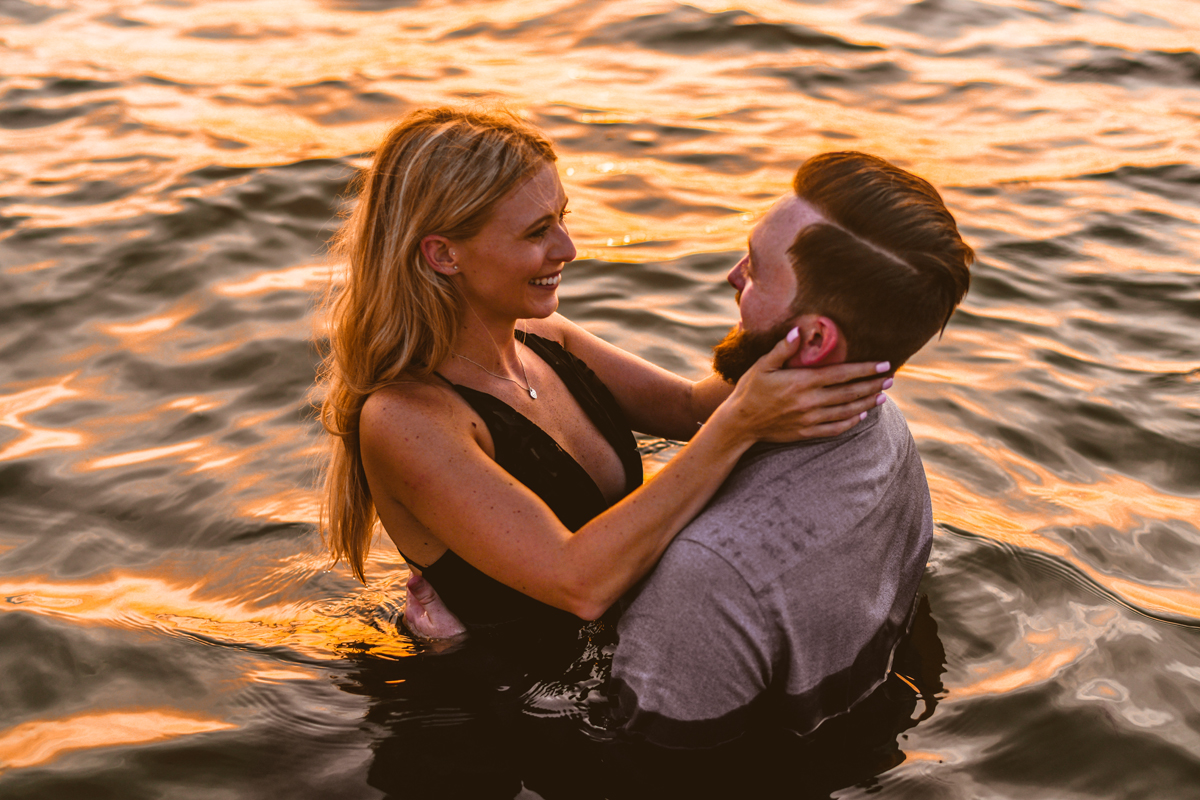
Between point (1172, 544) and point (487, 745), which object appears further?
point (1172, 544)

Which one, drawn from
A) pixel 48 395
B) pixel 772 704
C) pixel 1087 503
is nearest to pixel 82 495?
pixel 48 395

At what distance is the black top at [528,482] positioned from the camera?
366 centimetres

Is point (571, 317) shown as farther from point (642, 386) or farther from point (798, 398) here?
point (798, 398)

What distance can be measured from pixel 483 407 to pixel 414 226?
0.67m

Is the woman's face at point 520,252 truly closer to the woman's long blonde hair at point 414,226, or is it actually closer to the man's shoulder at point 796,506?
the woman's long blonde hair at point 414,226

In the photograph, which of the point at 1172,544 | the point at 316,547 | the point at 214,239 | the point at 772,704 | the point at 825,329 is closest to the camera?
the point at 825,329

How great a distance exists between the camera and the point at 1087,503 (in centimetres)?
528

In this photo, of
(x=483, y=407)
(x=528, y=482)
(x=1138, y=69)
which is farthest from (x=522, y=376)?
(x=1138, y=69)

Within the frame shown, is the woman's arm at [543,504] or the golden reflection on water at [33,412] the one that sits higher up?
the woman's arm at [543,504]

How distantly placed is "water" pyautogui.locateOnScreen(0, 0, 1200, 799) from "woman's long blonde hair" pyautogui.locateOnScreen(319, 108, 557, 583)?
1257 millimetres

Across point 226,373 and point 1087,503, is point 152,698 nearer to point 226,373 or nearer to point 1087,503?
point 226,373

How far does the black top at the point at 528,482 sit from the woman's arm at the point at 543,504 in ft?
0.52

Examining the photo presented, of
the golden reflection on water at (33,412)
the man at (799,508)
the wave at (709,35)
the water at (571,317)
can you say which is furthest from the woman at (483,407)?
the wave at (709,35)

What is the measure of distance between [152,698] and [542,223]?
2519 mm
